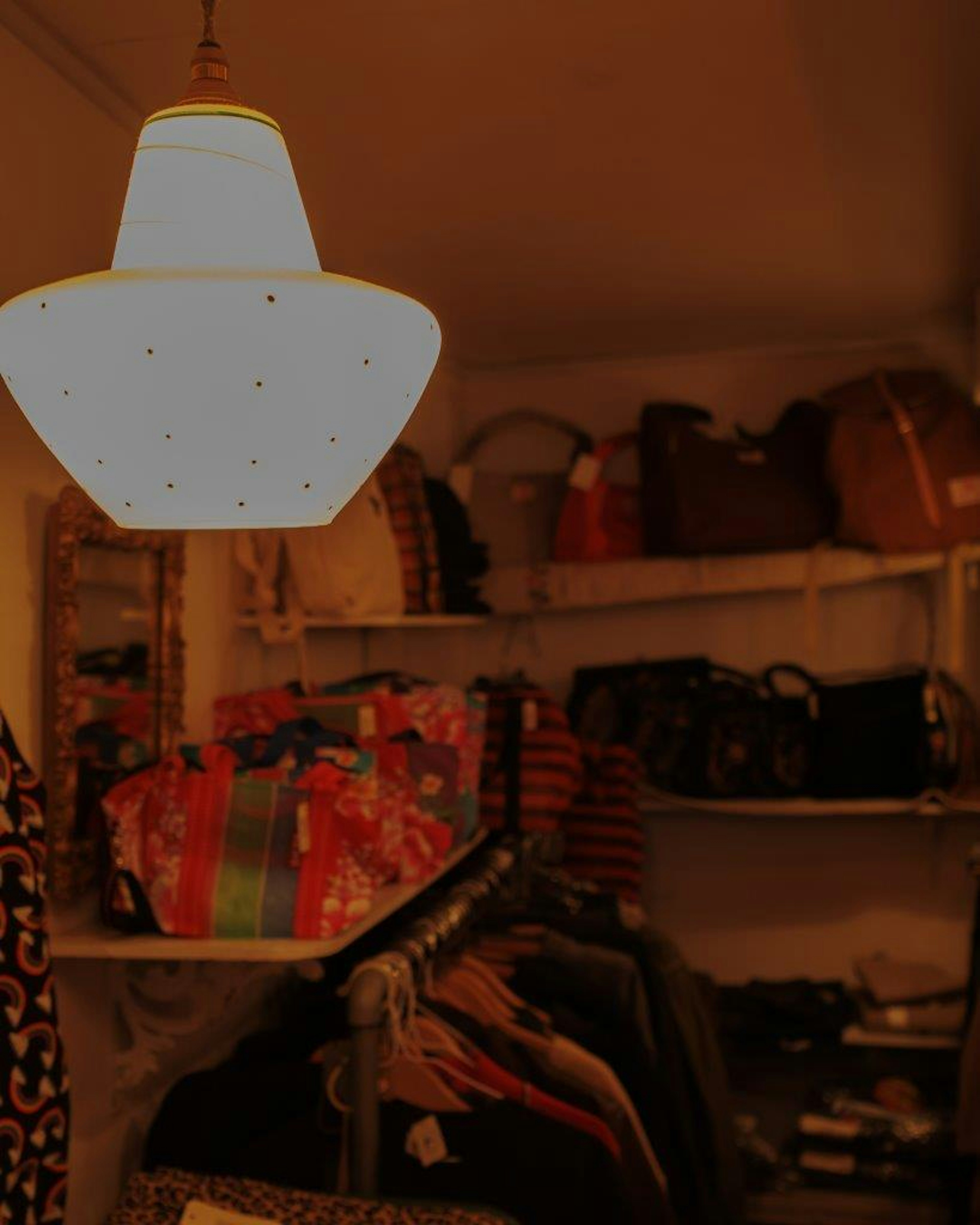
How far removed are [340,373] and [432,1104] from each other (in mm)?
1339

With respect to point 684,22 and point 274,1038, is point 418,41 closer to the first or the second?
point 684,22

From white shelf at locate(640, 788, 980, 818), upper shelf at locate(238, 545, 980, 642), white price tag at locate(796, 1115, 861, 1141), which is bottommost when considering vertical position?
white price tag at locate(796, 1115, 861, 1141)

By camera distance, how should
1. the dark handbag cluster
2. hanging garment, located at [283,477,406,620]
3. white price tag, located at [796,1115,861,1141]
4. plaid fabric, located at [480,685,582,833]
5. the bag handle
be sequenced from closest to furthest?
hanging garment, located at [283,477,406,620], plaid fabric, located at [480,685,582,833], white price tag, located at [796,1115,861,1141], the dark handbag cluster, the bag handle

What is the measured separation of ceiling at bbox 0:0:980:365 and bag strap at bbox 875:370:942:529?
1.13ft

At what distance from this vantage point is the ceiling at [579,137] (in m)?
1.64

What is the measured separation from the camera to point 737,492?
10.7 feet

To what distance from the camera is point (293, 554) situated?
2.34m

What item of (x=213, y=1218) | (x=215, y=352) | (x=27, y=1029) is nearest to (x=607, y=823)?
(x=213, y=1218)

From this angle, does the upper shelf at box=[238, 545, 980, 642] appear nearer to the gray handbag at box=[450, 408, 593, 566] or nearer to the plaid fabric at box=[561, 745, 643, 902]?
the gray handbag at box=[450, 408, 593, 566]

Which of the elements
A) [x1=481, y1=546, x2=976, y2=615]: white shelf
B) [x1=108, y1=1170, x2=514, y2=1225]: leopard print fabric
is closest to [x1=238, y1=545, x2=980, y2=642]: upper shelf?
[x1=481, y1=546, x2=976, y2=615]: white shelf

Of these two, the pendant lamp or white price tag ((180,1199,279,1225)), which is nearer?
the pendant lamp

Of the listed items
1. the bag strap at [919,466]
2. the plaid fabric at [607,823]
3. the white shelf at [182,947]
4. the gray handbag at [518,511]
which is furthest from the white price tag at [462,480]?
the white shelf at [182,947]

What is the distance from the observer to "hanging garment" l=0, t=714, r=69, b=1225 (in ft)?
4.37

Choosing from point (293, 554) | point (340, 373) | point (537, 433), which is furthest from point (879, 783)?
point (340, 373)
